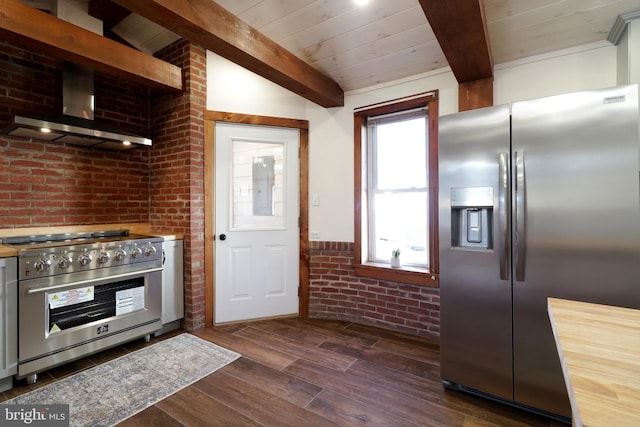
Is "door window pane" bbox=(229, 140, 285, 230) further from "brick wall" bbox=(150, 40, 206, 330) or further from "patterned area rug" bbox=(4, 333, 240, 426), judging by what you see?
"patterned area rug" bbox=(4, 333, 240, 426)

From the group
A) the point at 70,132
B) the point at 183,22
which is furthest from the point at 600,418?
the point at 70,132

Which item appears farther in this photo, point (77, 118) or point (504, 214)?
point (77, 118)

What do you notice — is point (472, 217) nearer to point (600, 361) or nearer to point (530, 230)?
point (530, 230)

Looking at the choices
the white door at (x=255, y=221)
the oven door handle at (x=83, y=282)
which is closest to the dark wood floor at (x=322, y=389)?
the white door at (x=255, y=221)

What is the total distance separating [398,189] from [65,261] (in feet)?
9.40

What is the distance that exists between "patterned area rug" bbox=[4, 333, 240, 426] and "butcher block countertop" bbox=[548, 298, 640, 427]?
2153 mm

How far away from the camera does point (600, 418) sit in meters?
0.59

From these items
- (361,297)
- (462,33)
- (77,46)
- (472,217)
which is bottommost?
(361,297)

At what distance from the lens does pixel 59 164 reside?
2.75 meters

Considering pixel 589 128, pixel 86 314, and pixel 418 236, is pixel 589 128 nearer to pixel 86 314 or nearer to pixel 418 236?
pixel 418 236

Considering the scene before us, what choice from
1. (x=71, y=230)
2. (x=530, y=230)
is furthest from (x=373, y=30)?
(x=71, y=230)

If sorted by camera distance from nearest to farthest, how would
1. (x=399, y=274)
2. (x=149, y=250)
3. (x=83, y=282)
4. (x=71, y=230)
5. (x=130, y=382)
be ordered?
(x=130, y=382), (x=83, y=282), (x=149, y=250), (x=71, y=230), (x=399, y=274)

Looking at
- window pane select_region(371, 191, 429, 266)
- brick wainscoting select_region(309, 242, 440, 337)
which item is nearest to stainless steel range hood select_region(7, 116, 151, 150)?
brick wainscoting select_region(309, 242, 440, 337)

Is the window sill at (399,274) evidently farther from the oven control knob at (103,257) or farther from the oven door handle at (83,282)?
the oven control knob at (103,257)
